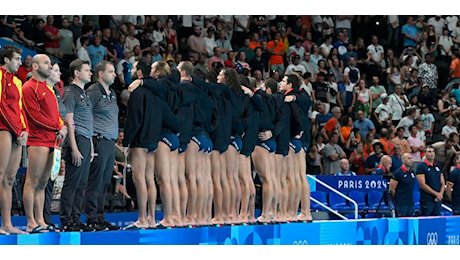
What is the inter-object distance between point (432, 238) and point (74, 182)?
7410mm

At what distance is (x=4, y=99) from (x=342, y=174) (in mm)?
9767

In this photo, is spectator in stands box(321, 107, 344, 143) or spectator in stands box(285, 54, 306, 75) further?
spectator in stands box(285, 54, 306, 75)

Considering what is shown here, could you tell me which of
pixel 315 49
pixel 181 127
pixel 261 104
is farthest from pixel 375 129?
pixel 181 127

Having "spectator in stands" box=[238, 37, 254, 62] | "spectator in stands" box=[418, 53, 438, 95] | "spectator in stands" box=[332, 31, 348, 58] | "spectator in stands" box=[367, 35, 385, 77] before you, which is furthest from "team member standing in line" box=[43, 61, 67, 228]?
"spectator in stands" box=[418, 53, 438, 95]

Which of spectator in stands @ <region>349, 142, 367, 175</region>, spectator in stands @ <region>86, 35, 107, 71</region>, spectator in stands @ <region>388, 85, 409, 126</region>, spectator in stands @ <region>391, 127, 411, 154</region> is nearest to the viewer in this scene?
spectator in stands @ <region>86, 35, 107, 71</region>

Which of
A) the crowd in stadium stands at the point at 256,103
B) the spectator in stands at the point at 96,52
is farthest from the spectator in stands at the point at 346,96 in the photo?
the spectator in stands at the point at 96,52

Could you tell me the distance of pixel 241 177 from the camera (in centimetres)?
1392

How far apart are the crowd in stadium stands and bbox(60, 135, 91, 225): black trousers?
0.02 metres

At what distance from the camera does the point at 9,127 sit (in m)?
10.5

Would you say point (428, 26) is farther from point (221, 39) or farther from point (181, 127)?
point (181, 127)

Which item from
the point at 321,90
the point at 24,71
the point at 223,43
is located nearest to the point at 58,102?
the point at 24,71

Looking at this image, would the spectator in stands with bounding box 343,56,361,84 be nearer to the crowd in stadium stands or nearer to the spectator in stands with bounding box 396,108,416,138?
the crowd in stadium stands

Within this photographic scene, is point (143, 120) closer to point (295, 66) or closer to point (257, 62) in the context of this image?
point (257, 62)

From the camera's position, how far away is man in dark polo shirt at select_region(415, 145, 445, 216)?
1873 centimetres
